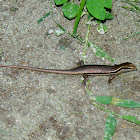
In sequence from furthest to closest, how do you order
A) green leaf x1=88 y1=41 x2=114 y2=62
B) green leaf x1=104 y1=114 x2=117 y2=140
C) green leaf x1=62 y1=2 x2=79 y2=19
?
green leaf x1=88 y1=41 x2=114 y2=62, green leaf x1=62 y1=2 x2=79 y2=19, green leaf x1=104 y1=114 x2=117 y2=140

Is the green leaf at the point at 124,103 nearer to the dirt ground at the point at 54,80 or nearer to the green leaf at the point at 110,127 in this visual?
the dirt ground at the point at 54,80

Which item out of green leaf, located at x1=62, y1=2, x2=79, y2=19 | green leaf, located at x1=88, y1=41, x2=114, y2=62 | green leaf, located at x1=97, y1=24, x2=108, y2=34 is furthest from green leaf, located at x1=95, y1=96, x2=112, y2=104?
green leaf, located at x1=62, y1=2, x2=79, y2=19

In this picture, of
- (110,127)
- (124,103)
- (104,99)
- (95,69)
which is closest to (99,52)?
(95,69)

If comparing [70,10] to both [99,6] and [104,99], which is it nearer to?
[99,6]

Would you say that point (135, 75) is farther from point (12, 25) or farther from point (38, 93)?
point (12, 25)

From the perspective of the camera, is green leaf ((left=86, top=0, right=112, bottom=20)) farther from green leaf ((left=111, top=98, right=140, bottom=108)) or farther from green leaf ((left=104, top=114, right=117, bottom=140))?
green leaf ((left=104, top=114, right=117, bottom=140))

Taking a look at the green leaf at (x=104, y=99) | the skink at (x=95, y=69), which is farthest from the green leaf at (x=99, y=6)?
the green leaf at (x=104, y=99)
